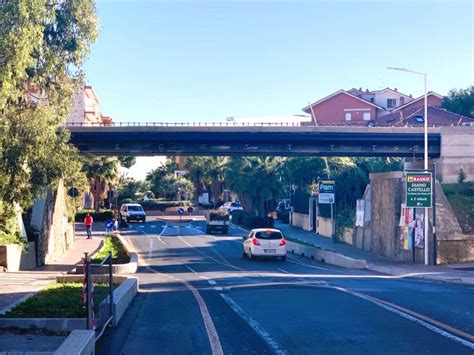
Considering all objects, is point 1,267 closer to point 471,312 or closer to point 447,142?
point 471,312

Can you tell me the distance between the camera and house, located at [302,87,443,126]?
90.0 meters

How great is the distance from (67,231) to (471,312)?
94.2 ft

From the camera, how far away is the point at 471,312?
1401 cm

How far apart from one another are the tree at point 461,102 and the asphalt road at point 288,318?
6305cm

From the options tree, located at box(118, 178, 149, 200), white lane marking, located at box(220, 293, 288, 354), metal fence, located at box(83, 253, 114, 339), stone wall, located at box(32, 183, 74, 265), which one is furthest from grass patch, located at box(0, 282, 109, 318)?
tree, located at box(118, 178, 149, 200)

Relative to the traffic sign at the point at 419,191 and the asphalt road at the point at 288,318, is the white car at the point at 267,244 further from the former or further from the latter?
the asphalt road at the point at 288,318

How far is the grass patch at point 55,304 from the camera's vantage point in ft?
41.0

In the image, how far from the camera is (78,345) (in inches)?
317

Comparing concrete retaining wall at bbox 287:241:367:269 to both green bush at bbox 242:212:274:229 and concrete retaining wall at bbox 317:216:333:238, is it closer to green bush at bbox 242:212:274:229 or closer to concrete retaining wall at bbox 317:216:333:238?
concrete retaining wall at bbox 317:216:333:238

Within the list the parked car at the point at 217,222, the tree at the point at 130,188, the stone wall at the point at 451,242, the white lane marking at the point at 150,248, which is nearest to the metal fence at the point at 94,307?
the stone wall at the point at 451,242

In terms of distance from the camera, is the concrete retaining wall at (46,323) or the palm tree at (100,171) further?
the palm tree at (100,171)

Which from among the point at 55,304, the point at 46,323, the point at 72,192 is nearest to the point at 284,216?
the point at 72,192

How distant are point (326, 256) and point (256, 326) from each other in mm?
23262

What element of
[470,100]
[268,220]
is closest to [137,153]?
[268,220]
